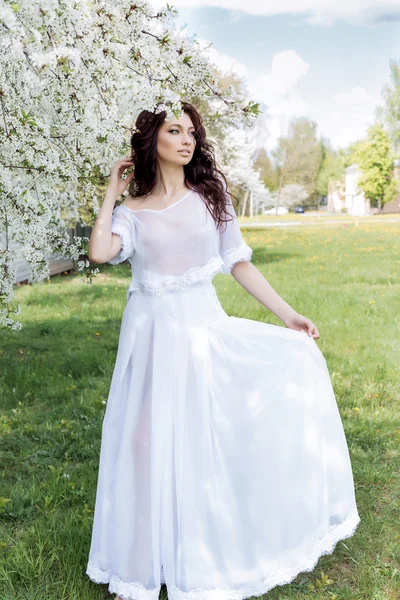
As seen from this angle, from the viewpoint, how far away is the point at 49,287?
1219 centimetres

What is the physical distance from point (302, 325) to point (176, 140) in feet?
3.58

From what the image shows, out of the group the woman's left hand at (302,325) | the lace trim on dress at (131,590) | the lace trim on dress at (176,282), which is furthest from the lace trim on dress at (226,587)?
the lace trim on dress at (176,282)

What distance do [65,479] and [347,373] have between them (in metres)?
3.23

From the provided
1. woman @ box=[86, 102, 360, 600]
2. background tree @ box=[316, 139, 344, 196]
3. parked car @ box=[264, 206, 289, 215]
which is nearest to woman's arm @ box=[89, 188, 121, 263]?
woman @ box=[86, 102, 360, 600]

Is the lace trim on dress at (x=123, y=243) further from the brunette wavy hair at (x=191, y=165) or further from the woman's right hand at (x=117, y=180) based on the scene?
the brunette wavy hair at (x=191, y=165)

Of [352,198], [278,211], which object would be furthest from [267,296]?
[278,211]

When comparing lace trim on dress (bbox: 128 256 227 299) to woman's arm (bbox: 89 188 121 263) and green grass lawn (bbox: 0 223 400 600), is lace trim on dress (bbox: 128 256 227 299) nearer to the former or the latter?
woman's arm (bbox: 89 188 121 263)

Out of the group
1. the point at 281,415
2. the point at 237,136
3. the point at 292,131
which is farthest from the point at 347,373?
the point at 292,131

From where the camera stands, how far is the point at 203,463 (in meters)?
2.96

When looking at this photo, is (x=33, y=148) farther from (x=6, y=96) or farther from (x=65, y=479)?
(x=65, y=479)

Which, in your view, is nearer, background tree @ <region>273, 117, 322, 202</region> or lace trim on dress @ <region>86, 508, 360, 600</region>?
lace trim on dress @ <region>86, 508, 360, 600</region>

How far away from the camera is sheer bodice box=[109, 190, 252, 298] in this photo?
303cm

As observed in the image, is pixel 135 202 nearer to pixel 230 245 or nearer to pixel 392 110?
pixel 230 245

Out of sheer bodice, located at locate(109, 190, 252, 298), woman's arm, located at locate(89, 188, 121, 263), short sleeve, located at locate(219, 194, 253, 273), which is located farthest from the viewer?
short sleeve, located at locate(219, 194, 253, 273)
